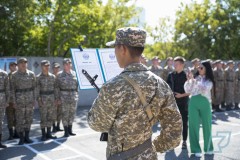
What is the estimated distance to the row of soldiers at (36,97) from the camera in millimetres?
6895

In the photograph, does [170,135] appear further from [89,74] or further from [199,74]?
[199,74]

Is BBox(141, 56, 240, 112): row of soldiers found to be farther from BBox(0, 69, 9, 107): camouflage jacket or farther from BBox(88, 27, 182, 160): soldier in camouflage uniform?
BBox(88, 27, 182, 160): soldier in camouflage uniform

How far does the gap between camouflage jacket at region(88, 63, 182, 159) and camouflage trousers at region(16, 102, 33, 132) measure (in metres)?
5.14

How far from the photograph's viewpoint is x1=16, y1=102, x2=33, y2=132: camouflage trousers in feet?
22.6

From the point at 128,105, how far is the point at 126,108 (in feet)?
0.10

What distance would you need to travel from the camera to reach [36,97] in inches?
287

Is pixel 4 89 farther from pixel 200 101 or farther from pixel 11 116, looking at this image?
pixel 200 101

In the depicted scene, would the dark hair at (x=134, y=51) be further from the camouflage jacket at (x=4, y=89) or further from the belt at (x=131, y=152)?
the camouflage jacket at (x=4, y=89)

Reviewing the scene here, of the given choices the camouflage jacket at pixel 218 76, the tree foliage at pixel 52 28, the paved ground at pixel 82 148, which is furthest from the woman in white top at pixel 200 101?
the tree foliage at pixel 52 28

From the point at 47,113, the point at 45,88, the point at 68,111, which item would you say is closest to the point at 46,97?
the point at 45,88

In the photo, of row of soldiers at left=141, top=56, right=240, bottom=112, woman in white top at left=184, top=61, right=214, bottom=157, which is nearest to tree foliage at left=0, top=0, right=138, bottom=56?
row of soldiers at left=141, top=56, right=240, bottom=112

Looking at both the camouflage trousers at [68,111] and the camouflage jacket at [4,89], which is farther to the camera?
the camouflage trousers at [68,111]

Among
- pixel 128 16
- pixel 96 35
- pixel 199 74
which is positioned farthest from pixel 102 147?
pixel 128 16

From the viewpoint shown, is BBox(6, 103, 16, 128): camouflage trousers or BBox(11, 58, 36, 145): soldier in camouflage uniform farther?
BBox(6, 103, 16, 128): camouflage trousers
